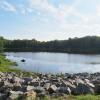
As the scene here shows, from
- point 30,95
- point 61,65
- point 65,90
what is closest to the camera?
point 30,95

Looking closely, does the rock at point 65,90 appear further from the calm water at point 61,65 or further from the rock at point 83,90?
the calm water at point 61,65

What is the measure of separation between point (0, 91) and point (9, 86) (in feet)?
3.17

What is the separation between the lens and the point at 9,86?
17594 mm

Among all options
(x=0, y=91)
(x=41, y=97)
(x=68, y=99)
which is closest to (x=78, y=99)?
(x=68, y=99)

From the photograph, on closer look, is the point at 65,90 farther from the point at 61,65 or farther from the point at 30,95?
the point at 61,65

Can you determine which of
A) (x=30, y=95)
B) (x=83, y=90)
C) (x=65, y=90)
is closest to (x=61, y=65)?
(x=83, y=90)

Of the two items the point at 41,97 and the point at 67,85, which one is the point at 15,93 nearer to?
the point at 41,97

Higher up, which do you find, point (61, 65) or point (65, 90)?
point (65, 90)

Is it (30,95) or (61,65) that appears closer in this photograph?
(30,95)

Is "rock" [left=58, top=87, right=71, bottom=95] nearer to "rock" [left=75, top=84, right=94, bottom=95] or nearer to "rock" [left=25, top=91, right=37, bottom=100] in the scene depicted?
"rock" [left=75, top=84, right=94, bottom=95]

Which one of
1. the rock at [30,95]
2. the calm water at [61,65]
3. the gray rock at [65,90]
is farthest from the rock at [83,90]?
the calm water at [61,65]

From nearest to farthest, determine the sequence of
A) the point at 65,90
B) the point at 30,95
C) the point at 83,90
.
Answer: the point at 30,95
the point at 65,90
the point at 83,90

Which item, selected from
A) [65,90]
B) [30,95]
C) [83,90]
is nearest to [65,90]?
[65,90]

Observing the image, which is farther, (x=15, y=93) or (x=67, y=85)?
(x=67, y=85)
